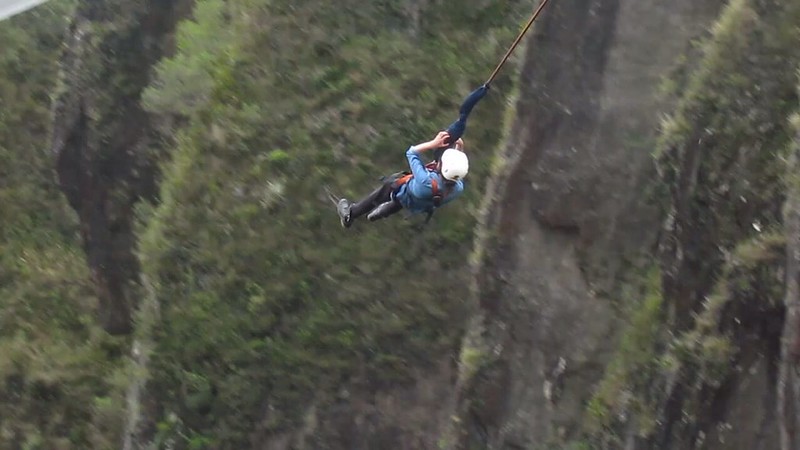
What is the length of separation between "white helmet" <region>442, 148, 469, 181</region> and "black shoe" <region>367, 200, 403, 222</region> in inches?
36.6

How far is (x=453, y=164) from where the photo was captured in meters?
8.87

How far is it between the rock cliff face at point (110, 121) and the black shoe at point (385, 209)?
10478 mm

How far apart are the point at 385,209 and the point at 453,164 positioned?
1288 mm

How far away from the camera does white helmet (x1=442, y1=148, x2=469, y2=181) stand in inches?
349

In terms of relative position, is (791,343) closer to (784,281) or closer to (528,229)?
(784,281)

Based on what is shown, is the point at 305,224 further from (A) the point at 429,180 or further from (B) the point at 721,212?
(B) the point at 721,212

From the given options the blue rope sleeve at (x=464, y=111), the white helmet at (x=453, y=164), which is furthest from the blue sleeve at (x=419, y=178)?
the blue rope sleeve at (x=464, y=111)

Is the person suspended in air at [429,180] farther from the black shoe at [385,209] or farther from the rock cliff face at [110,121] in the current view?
the rock cliff face at [110,121]

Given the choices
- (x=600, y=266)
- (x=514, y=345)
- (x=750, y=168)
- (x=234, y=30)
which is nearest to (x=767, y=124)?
(x=750, y=168)

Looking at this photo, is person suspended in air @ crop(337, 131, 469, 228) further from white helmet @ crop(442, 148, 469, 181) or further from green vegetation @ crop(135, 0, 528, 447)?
green vegetation @ crop(135, 0, 528, 447)

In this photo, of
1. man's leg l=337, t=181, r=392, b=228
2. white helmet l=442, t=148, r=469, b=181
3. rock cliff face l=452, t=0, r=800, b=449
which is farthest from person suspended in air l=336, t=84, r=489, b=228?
rock cliff face l=452, t=0, r=800, b=449

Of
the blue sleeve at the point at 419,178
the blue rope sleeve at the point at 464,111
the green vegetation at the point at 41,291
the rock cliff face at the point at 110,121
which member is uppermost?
the blue rope sleeve at the point at 464,111

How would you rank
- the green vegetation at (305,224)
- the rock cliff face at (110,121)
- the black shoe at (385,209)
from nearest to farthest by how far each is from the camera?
1. the black shoe at (385,209)
2. the green vegetation at (305,224)
3. the rock cliff face at (110,121)

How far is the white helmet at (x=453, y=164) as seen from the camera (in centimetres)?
887
